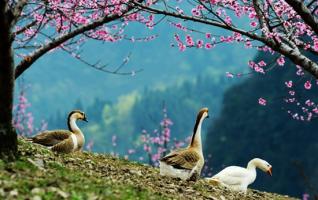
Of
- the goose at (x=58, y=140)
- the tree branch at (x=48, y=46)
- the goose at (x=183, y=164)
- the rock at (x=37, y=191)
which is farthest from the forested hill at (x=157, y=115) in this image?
the rock at (x=37, y=191)

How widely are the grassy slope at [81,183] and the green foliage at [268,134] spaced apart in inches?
1507

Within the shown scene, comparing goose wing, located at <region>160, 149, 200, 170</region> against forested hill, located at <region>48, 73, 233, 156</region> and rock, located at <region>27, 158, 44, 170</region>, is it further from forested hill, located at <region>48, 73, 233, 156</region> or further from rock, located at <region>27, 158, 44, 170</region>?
forested hill, located at <region>48, 73, 233, 156</region>

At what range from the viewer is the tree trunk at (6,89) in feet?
36.4

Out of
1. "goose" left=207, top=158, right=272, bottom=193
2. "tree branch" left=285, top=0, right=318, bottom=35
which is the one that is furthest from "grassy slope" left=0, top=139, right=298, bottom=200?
"tree branch" left=285, top=0, right=318, bottom=35

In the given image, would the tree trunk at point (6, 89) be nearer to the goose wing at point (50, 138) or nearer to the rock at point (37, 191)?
the rock at point (37, 191)

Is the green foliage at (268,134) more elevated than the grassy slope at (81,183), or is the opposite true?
the green foliage at (268,134)

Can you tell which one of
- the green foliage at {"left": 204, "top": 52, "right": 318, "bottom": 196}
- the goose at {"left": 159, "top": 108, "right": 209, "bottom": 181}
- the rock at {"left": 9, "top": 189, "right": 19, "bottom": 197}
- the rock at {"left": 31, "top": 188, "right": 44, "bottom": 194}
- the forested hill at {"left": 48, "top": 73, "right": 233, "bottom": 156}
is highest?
the forested hill at {"left": 48, "top": 73, "right": 233, "bottom": 156}

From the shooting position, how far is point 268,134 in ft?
210

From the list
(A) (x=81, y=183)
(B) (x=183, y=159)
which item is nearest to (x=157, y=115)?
(B) (x=183, y=159)

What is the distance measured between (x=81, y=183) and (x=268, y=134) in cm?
5498

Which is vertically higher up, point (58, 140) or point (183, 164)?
point (58, 140)

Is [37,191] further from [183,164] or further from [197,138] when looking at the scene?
[197,138]

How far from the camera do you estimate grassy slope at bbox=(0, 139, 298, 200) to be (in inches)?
376

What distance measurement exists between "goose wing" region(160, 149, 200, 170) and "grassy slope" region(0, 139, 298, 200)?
1.22 feet
